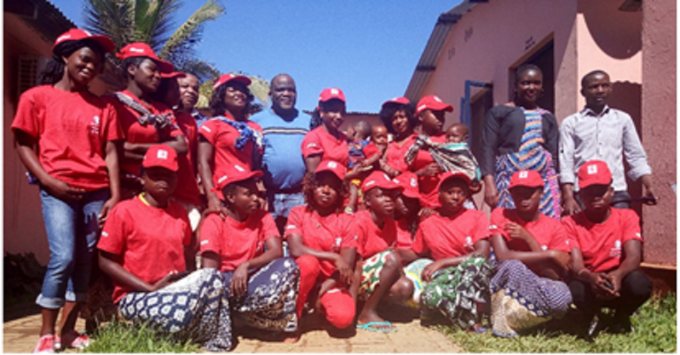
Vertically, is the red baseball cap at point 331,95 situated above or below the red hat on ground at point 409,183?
above

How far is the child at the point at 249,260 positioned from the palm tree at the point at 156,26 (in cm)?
1286

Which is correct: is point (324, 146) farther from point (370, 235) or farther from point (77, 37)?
point (77, 37)

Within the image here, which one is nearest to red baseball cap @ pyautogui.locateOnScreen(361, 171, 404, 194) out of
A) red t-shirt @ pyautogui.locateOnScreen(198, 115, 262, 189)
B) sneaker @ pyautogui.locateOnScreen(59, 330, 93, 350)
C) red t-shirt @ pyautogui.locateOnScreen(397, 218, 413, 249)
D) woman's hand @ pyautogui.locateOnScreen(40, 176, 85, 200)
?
red t-shirt @ pyautogui.locateOnScreen(397, 218, 413, 249)

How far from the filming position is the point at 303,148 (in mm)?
4957

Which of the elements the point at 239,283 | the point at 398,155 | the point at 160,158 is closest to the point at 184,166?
the point at 160,158

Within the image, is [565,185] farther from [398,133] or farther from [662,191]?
[398,133]

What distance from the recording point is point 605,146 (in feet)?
15.4

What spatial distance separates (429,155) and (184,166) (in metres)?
2.16

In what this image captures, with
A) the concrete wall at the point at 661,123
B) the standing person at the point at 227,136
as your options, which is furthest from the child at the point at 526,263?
the standing person at the point at 227,136

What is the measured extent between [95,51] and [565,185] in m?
3.67

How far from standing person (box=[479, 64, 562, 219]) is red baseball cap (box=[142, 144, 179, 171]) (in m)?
2.52

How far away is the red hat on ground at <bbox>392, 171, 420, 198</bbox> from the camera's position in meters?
4.88

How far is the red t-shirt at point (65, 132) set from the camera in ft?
11.3

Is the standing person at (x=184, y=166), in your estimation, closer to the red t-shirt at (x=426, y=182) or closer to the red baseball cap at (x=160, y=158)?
the red baseball cap at (x=160, y=158)
